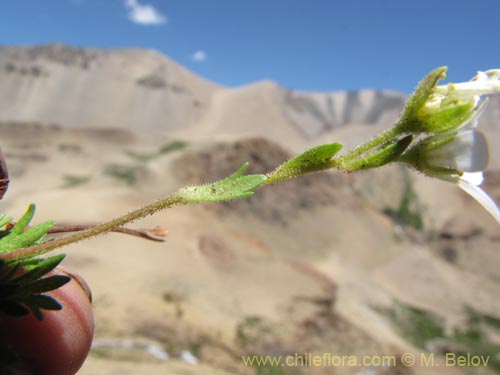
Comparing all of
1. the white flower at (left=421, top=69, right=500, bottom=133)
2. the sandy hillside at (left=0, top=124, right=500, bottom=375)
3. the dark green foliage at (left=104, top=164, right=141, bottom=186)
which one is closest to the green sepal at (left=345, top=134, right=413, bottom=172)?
the white flower at (left=421, top=69, right=500, bottom=133)

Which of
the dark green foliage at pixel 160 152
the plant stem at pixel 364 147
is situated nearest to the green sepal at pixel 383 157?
the plant stem at pixel 364 147

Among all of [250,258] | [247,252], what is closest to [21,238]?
[250,258]

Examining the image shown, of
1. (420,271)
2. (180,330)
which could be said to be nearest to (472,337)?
(420,271)

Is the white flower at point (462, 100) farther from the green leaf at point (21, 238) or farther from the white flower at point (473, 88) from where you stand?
the green leaf at point (21, 238)

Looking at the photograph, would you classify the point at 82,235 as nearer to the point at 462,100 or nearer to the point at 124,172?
the point at 462,100

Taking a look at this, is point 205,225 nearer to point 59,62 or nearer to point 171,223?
point 171,223

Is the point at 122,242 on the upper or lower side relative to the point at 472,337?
upper
